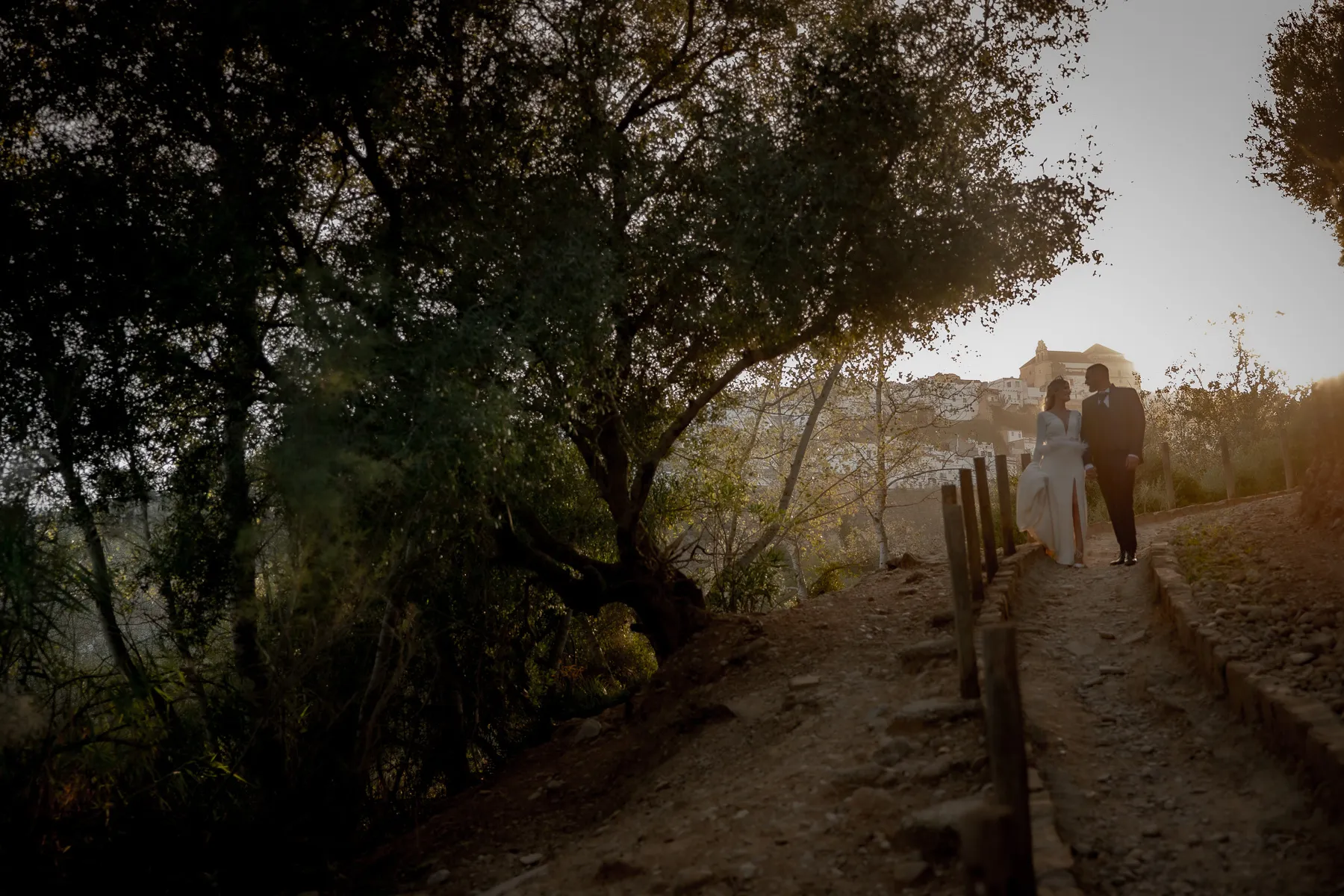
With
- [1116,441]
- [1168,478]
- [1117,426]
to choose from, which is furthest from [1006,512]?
[1168,478]

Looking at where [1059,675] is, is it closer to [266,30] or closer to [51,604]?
[51,604]

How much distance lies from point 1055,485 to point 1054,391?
1.14m

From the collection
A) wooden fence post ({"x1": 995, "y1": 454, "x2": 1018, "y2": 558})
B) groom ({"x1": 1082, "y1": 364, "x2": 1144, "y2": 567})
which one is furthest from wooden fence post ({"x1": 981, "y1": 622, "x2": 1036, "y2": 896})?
wooden fence post ({"x1": 995, "y1": 454, "x2": 1018, "y2": 558})

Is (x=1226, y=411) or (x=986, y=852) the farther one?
(x=1226, y=411)

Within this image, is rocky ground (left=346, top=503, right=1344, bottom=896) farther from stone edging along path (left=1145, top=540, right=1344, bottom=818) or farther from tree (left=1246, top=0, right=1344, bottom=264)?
tree (left=1246, top=0, right=1344, bottom=264)

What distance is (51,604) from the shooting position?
7250 millimetres

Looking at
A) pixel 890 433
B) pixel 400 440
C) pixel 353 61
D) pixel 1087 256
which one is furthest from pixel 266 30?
pixel 890 433

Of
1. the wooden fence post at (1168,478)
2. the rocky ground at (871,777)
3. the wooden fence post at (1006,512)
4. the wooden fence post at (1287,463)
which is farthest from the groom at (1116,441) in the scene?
the wooden fence post at (1287,463)

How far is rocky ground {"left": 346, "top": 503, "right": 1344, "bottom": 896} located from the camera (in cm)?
495

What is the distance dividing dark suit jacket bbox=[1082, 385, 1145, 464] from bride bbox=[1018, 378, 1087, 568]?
0.88ft

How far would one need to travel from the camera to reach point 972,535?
899cm

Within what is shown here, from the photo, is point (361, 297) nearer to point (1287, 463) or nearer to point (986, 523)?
point (986, 523)

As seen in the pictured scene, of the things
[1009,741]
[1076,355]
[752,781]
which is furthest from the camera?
[1076,355]

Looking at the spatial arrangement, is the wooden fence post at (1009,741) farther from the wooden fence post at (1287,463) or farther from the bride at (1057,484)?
the wooden fence post at (1287,463)
